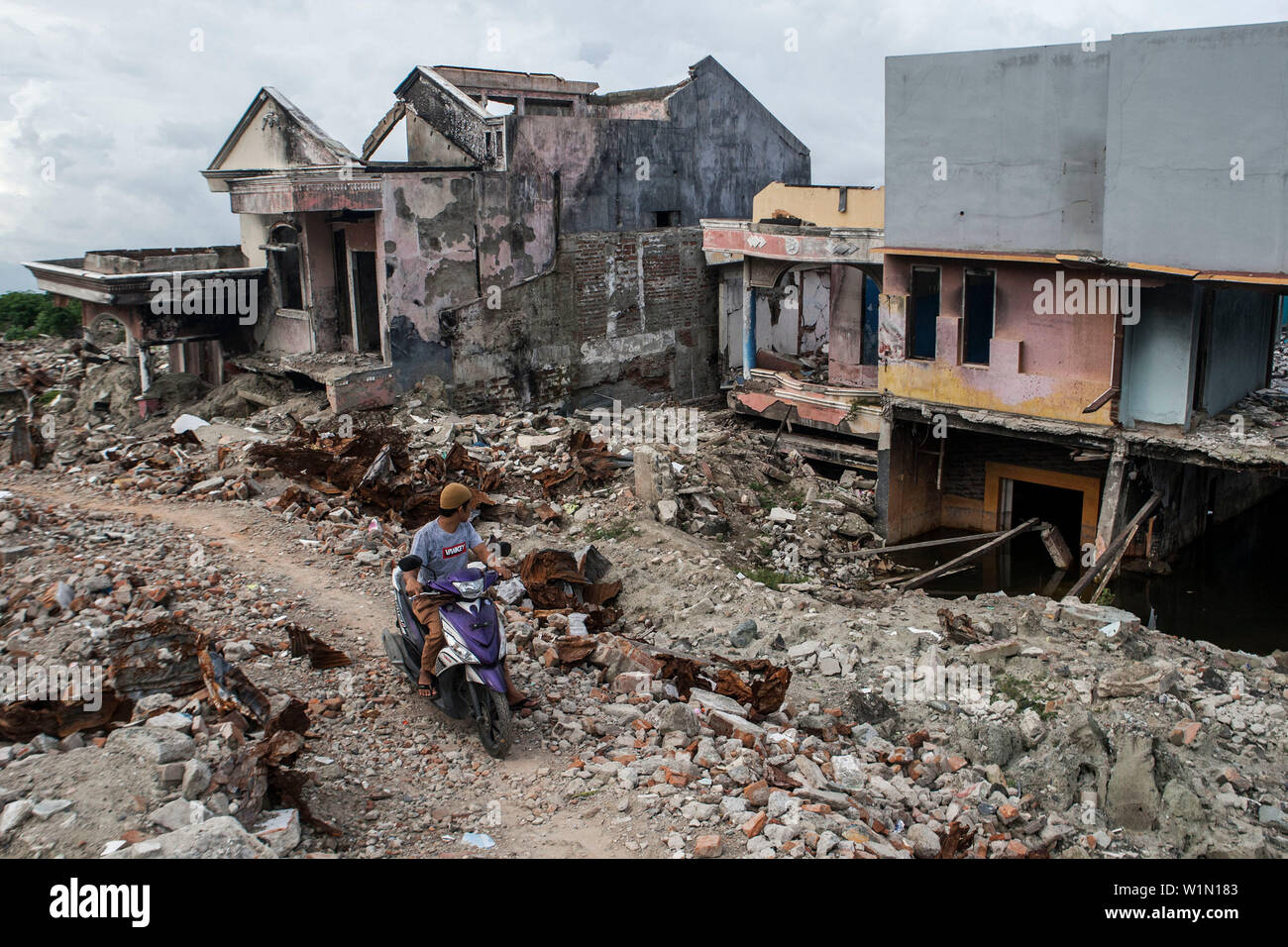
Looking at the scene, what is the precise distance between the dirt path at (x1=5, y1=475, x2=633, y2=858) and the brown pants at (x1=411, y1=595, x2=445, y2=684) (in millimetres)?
416

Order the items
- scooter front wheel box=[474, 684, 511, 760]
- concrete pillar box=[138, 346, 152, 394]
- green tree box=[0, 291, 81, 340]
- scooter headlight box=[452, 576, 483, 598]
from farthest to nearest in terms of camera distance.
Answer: green tree box=[0, 291, 81, 340] < concrete pillar box=[138, 346, 152, 394] < scooter headlight box=[452, 576, 483, 598] < scooter front wheel box=[474, 684, 511, 760]

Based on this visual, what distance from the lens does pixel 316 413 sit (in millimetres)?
16984

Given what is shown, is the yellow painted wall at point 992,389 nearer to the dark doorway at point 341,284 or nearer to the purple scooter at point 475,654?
the dark doorway at point 341,284

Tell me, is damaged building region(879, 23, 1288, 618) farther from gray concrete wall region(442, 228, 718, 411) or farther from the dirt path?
the dirt path

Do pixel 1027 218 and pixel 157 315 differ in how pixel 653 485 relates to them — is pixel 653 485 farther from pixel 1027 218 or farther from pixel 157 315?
pixel 157 315

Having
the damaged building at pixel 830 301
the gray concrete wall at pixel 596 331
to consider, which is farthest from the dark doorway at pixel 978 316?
the gray concrete wall at pixel 596 331

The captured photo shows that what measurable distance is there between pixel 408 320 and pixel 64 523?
8.24m

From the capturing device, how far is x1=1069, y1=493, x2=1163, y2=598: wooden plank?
1327 centimetres

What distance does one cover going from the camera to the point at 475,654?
6.53 meters

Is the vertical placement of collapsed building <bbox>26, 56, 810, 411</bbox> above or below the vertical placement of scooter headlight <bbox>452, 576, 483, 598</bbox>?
above

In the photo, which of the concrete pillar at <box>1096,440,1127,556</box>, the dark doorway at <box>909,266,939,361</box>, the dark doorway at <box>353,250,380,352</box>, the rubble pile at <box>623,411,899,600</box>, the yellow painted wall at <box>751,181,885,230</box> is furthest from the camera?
the yellow painted wall at <box>751,181,885,230</box>

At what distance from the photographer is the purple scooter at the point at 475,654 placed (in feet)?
21.4

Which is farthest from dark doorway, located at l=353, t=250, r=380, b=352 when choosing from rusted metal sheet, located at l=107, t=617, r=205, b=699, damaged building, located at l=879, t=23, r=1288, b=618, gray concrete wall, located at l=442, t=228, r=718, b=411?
rusted metal sheet, located at l=107, t=617, r=205, b=699

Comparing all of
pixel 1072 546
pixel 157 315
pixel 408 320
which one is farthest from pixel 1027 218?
pixel 157 315
